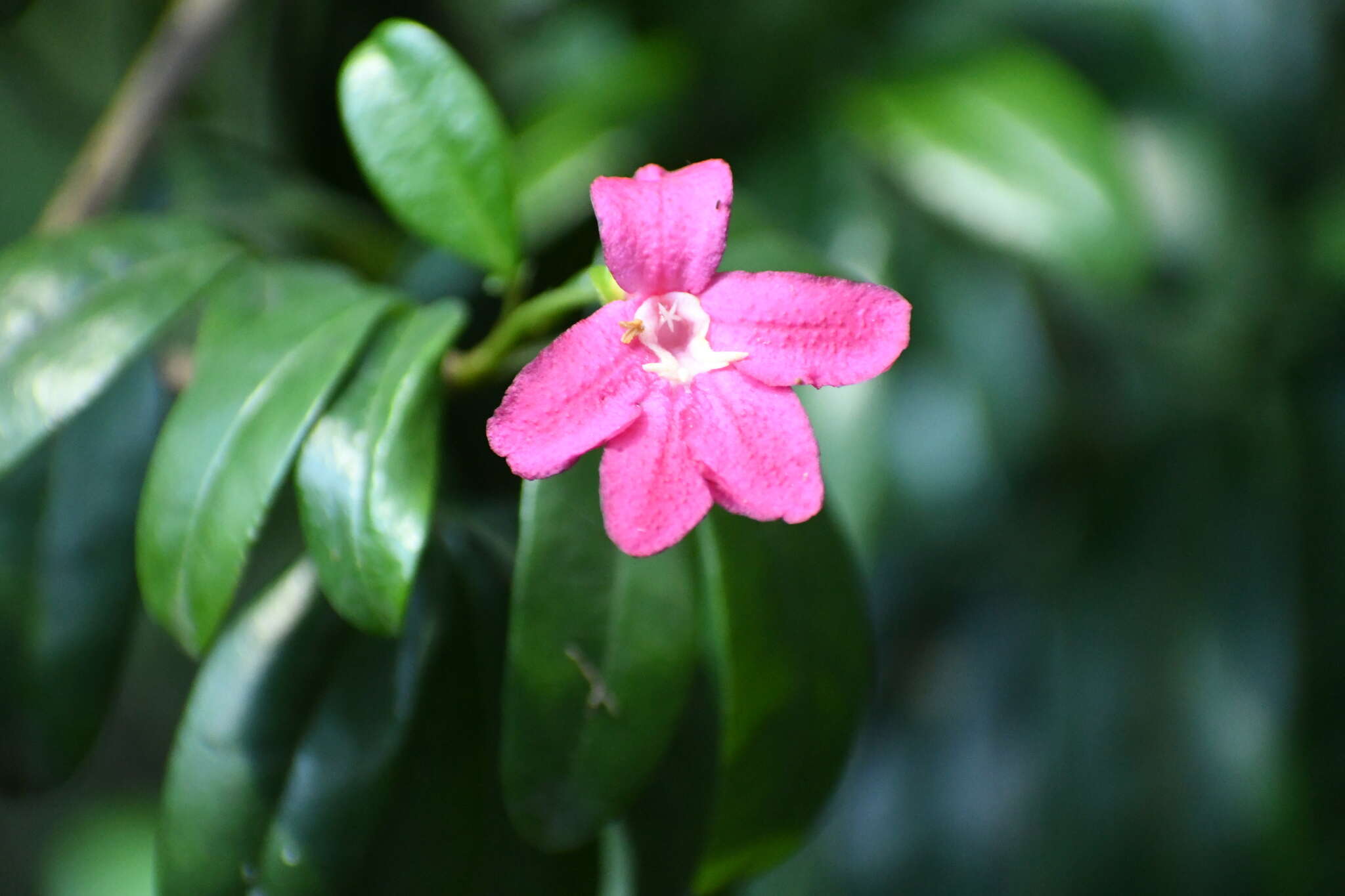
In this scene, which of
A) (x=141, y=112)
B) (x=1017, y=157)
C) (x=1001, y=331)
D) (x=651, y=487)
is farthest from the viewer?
(x=1001, y=331)

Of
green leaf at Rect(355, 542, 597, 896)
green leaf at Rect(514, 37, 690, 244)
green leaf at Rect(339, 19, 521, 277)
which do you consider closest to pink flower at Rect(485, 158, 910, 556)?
green leaf at Rect(339, 19, 521, 277)

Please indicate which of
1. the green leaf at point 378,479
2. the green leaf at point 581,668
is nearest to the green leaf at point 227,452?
the green leaf at point 378,479

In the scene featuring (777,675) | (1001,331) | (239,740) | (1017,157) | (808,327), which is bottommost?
(1001,331)

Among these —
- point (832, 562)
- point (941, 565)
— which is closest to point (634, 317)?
point (832, 562)

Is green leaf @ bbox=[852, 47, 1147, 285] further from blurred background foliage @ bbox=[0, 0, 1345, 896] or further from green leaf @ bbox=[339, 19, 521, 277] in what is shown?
green leaf @ bbox=[339, 19, 521, 277]

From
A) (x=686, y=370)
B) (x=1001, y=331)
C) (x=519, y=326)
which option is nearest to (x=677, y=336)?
(x=686, y=370)

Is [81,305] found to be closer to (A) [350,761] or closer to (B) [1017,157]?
(A) [350,761]

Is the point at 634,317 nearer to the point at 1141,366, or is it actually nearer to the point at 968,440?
the point at 968,440
